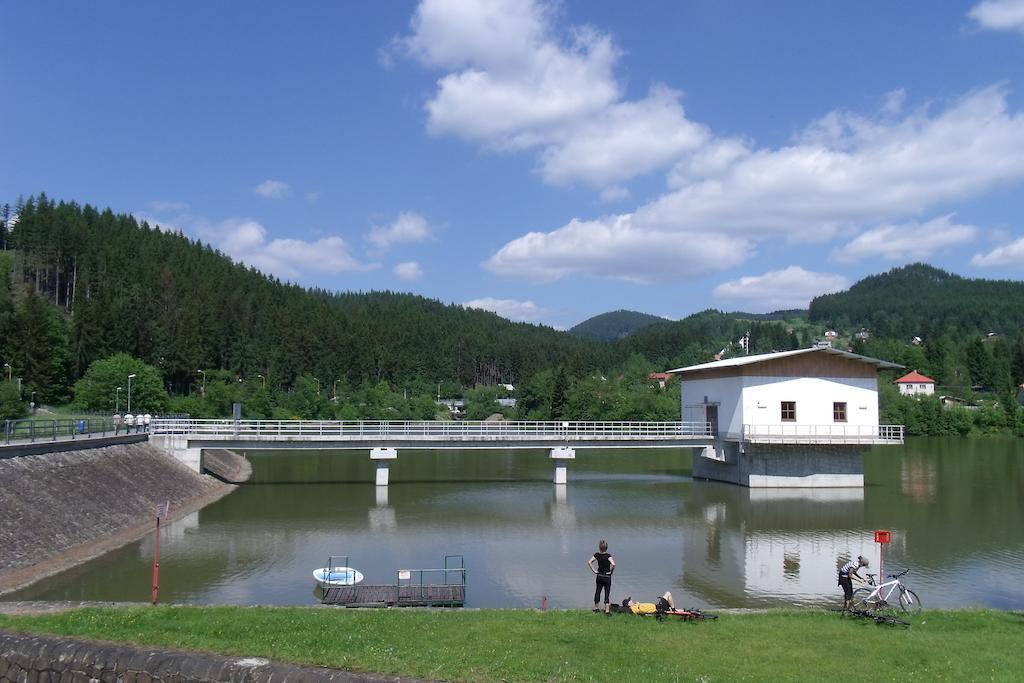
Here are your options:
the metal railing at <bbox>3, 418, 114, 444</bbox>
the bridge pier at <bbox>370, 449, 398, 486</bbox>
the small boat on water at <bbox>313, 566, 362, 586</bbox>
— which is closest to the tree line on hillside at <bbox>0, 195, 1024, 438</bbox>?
the metal railing at <bbox>3, 418, 114, 444</bbox>

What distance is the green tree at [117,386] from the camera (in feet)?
237

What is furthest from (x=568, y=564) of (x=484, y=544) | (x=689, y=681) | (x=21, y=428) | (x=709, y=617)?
(x=21, y=428)

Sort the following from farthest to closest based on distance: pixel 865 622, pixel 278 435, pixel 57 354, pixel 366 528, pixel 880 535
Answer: pixel 57 354
pixel 278 435
pixel 366 528
pixel 880 535
pixel 865 622

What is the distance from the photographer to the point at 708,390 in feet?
165

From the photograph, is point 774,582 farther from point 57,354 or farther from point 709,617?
point 57,354

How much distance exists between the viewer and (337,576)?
20688 millimetres

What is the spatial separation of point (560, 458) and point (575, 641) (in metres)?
33.8

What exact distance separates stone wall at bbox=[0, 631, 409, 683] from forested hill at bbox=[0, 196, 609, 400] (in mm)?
75171

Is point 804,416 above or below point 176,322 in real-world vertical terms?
below

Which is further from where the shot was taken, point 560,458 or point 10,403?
point 10,403

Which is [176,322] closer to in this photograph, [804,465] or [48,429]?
[48,429]

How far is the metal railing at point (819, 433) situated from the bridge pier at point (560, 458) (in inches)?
426

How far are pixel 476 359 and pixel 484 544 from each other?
13355 centimetres

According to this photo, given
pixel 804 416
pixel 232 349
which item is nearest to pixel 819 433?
pixel 804 416
